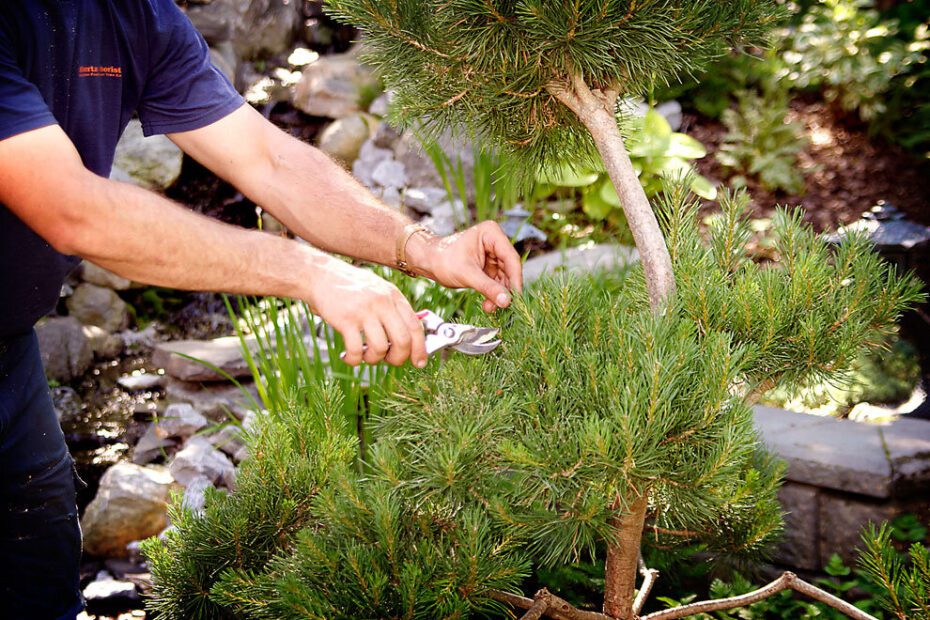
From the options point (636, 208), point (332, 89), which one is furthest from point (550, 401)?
point (332, 89)

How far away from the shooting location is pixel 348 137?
6.33 metres

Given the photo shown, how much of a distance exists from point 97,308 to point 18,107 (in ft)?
13.4

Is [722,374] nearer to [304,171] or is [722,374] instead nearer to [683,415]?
[683,415]

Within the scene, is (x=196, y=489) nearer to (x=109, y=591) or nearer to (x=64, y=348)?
(x=109, y=591)

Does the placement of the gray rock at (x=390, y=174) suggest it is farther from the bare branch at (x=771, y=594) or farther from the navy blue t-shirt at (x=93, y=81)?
the bare branch at (x=771, y=594)

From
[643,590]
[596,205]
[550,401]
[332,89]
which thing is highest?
[550,401]

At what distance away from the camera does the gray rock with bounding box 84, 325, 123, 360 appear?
15.8 feet

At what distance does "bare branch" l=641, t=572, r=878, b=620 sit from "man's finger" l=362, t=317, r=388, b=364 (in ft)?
2.56

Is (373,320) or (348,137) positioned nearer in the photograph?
(373,320)

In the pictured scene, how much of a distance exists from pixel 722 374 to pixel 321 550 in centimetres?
67

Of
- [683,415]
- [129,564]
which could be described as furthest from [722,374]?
[129,564]

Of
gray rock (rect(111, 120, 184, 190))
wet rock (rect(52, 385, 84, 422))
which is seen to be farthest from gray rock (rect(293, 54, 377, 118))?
wet rock (rect(52, 385, 84, 422))

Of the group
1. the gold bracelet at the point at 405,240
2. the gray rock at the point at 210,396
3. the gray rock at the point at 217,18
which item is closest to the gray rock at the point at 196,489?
the gray rock at the point at 210,396

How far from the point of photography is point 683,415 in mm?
1219
